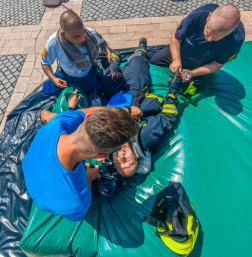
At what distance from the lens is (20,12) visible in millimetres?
5055

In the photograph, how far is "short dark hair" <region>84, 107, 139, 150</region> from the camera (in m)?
1.27

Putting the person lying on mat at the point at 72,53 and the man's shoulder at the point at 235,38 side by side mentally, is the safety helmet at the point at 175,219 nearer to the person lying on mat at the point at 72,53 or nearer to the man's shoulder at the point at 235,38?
the man's shoulder at the point at 235,38

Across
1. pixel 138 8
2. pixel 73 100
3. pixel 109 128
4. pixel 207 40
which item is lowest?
pixel 73 100

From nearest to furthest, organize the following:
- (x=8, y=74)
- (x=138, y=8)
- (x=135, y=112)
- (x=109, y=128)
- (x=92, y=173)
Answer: (x=109, y=128) < (x=92, y=173) < (x=135, y=112) < (x=8, y=74) < (x=138, y=8)

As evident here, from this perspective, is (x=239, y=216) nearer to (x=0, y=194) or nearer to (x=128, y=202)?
(x=128, y=202)

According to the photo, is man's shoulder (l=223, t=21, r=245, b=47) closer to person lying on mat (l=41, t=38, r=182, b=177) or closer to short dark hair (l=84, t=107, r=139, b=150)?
person lying on mat (l=41, t=38, r=182, b=177)

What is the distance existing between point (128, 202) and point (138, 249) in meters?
0.47

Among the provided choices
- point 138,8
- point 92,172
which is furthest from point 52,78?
point 138,8

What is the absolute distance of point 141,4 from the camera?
16.4 ft

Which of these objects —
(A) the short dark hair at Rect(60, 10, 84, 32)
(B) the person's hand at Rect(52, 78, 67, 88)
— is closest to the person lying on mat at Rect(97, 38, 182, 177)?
(B) the person's hand at Rect(52, 78, 67, 88)

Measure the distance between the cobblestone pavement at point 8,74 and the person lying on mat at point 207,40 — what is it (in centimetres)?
335

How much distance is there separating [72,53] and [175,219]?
94.9 inches

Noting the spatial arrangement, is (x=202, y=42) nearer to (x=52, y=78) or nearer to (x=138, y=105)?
(x=138, y=105)

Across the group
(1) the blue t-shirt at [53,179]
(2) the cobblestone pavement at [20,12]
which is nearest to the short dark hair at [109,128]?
(1) the blue t-shirt at [53,179]
